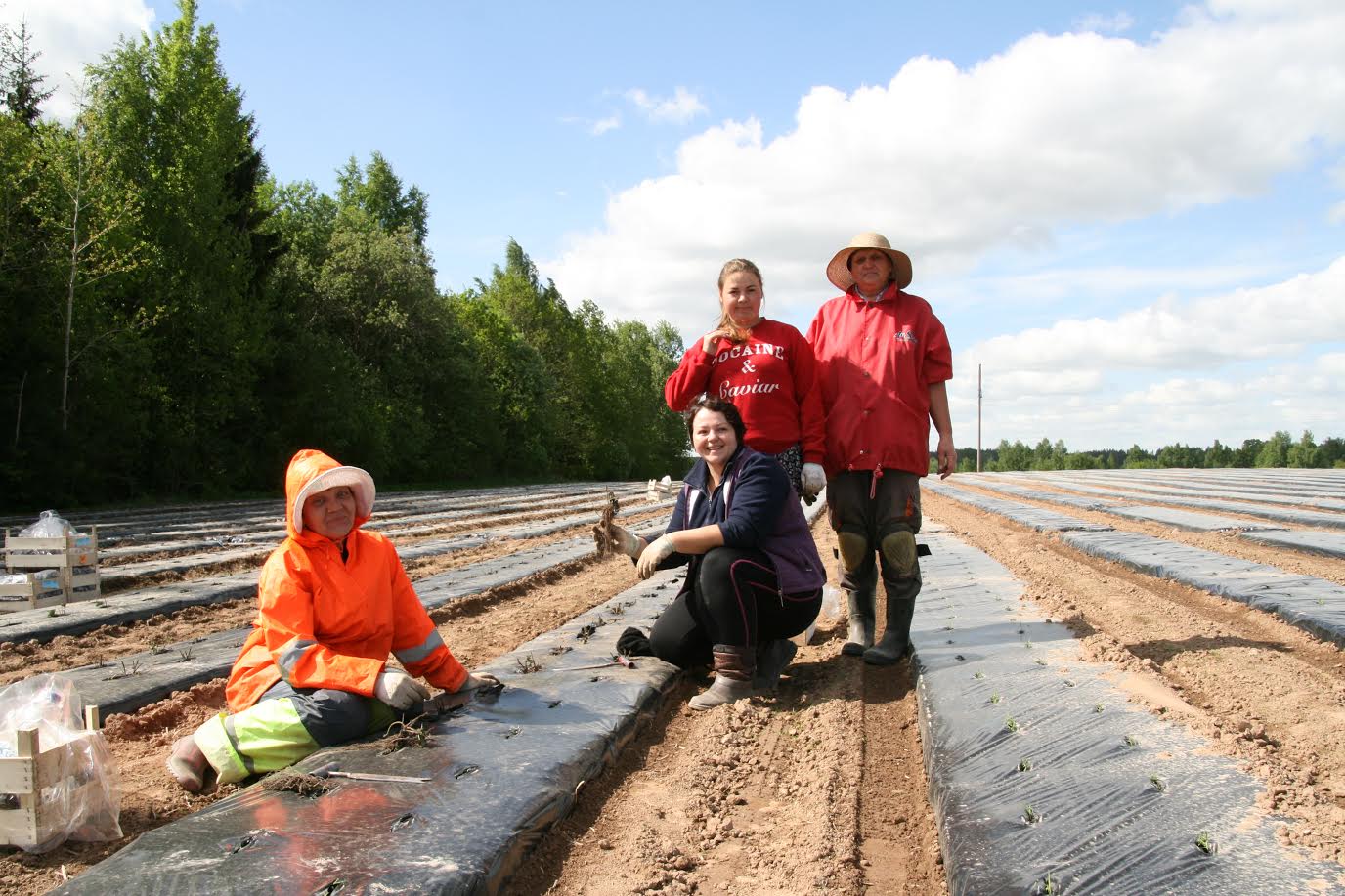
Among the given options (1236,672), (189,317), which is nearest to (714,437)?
(1236,672)

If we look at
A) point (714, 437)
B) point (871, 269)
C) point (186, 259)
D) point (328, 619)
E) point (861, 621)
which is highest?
point (186, 259)

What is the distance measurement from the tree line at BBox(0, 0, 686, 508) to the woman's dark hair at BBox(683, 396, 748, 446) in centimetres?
1410

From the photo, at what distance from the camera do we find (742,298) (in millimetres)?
3564

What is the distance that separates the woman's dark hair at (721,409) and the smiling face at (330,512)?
4.00ft

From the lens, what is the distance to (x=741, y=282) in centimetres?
356

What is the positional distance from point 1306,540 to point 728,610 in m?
6.19

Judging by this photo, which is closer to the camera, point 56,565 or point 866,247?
point 866,247

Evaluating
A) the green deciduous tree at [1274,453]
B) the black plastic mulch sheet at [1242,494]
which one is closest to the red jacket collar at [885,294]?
the black plastic mulch sheet at [1242,494]

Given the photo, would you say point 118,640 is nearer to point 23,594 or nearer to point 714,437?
point 23,594

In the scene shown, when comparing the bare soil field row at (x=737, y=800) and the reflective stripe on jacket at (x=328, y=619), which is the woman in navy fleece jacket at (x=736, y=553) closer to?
the bare soil field row at (x=737, y=800)

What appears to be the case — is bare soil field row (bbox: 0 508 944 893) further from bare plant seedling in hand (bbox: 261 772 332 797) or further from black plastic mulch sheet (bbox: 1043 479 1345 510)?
black plastic mulch sheet (bbox: 1043 479 1345 510)

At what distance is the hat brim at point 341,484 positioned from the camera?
265cm

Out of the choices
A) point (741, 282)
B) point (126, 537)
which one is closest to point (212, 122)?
point (126, 537)

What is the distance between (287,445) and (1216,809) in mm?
21000
